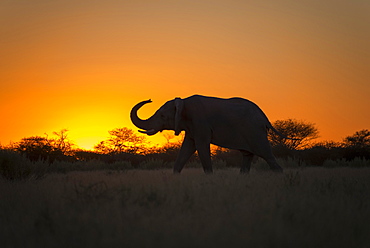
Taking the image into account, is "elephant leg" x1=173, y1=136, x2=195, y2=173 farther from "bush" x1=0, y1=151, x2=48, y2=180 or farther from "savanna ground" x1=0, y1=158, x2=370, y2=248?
"savanna ground" x1=0, y1=158, x2=370, y2=248

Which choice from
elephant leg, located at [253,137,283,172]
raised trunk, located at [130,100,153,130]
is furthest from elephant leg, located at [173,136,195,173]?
elephant leg, located at [253,137,283,172]

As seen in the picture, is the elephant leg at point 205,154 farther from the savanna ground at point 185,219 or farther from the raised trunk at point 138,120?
the savanna ground at point 185,219

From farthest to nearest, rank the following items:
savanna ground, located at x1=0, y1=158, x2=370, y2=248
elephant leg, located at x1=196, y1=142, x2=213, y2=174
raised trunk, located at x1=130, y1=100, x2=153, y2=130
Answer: raised trunk, located at x1=130, y1=100, x2=153, y2=130 → elephant leg, located at x1=196, y1=142, x2=213, y2=174 → savanna ground, located at x1=0, y1=158, x2=370, y2=248

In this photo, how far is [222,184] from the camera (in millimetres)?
7320

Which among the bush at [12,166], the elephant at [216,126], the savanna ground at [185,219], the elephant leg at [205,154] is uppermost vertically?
the elephant at [216,126]

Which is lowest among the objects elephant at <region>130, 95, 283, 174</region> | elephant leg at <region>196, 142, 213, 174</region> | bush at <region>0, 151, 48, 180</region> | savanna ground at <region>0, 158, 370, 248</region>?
savanna ground at <region>0, 158, 370, 248</region>

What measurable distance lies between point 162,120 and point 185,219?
6.85 metres

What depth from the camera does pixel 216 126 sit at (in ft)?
34.9

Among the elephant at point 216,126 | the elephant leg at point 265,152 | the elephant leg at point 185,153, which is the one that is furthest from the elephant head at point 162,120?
the elephant leg at point 265,152

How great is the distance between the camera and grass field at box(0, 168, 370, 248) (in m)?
3.85

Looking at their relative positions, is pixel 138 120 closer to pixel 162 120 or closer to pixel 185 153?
pixel 162 120

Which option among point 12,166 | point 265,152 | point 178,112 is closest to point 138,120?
point 178,112

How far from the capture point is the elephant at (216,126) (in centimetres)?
1048

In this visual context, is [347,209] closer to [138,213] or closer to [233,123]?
[138,213]
